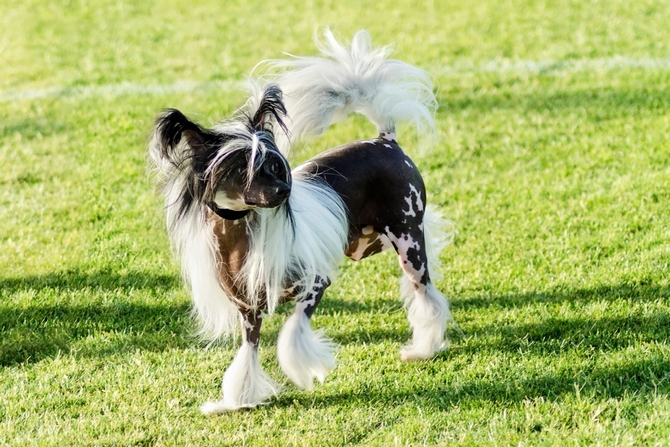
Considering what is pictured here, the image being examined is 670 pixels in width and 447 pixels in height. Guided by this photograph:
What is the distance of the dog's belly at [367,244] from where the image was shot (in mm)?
3802

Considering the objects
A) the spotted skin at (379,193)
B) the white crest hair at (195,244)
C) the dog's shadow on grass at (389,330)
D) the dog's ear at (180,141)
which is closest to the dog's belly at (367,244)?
the spotted skin at (379,193)

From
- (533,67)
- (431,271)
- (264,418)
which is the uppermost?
(533,67)

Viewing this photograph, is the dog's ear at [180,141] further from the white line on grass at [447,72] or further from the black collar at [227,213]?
the white line on grass at [447,72]

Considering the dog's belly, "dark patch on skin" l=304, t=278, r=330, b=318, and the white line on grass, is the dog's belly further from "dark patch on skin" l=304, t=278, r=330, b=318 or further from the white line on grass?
the white line on grass

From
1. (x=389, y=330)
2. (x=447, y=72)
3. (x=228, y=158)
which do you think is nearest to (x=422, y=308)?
(x=389, y=330)

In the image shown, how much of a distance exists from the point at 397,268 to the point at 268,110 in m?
2.08

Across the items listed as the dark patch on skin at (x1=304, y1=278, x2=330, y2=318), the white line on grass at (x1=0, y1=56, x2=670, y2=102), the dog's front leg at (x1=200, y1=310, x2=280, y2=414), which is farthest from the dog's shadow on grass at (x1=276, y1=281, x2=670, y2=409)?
the white line on grass at (x1=0, y1=56, x2=670, y2=102)

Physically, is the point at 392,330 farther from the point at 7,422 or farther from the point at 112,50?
the point at 112,50

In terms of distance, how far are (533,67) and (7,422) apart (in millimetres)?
5916

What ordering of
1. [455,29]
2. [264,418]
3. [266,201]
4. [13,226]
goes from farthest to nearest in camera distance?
[455,29] → [13,226] → [264,418] → [266,201]

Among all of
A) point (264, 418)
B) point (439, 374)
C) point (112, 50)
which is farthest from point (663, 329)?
point (112, 50)

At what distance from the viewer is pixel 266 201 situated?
9.56 feet

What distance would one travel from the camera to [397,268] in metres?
4.96

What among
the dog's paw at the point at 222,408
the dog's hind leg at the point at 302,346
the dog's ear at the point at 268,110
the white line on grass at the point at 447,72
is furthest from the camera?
the white line on grass at the point at 447,72
